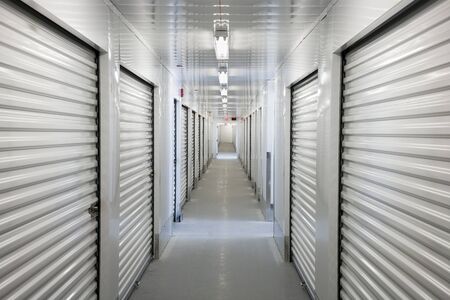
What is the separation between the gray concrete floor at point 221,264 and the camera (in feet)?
14.1

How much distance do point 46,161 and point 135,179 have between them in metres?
2.14

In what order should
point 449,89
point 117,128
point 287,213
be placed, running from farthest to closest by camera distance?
point 287,213, point 117,128, point 449,89

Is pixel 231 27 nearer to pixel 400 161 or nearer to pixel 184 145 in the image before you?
pixel 400 161

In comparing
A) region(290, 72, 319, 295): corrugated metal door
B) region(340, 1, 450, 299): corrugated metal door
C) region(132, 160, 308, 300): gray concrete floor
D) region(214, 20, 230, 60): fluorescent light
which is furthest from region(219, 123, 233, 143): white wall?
region(340, 1, 450, 299): corrugated metal door

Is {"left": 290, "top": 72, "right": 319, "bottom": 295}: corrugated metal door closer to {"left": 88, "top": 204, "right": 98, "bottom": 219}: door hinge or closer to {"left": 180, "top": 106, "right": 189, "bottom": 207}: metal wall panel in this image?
{"left": 88, "top": 204, "right": 98, "bottom": 219}: door hinge

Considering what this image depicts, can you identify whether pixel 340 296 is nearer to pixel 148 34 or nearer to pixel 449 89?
pixel 449 89

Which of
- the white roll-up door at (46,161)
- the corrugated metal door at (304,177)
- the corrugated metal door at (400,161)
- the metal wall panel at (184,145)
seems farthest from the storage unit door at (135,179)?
the metal wall panel at (184,145)

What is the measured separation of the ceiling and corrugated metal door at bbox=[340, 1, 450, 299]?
857 millimetres

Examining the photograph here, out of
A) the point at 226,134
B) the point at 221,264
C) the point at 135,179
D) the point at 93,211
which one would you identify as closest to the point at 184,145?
the point at 221,264

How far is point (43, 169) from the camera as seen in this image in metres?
2.38

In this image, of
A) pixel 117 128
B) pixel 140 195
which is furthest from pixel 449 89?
pixel 140 195

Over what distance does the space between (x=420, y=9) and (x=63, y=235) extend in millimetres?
2513

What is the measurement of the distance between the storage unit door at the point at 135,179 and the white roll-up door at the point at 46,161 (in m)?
0.73

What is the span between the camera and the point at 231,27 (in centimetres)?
411
